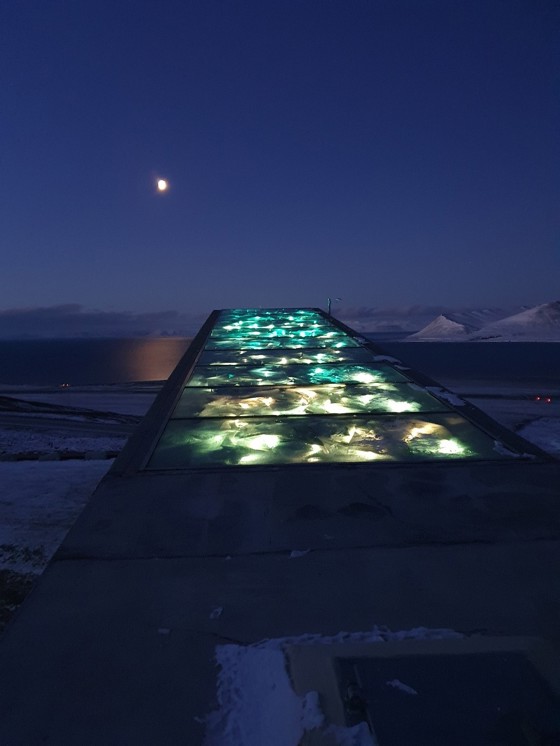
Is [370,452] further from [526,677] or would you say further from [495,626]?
[526,677]

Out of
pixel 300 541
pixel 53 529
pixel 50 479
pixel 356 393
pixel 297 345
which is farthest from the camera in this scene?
pixel 297 345

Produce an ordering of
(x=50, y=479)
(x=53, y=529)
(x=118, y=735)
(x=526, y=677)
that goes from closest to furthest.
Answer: (x=118, y=735), (x=526, y=677), (x=53, y=529), (x=50, y=479)

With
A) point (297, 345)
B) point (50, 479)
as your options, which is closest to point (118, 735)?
point (50, 479)

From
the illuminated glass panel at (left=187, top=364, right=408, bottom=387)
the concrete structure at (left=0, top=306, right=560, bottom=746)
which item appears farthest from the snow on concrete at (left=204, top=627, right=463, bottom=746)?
the illuminated glass panel at (left=187, top=364, right=408, bottom=387)

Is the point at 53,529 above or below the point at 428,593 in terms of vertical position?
below

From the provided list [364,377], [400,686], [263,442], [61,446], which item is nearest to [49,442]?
[61,446]

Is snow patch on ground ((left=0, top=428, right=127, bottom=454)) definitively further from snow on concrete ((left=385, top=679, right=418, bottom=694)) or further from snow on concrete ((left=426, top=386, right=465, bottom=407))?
snow on concrete ((left=385, top=679, right=418, bottom=694))
